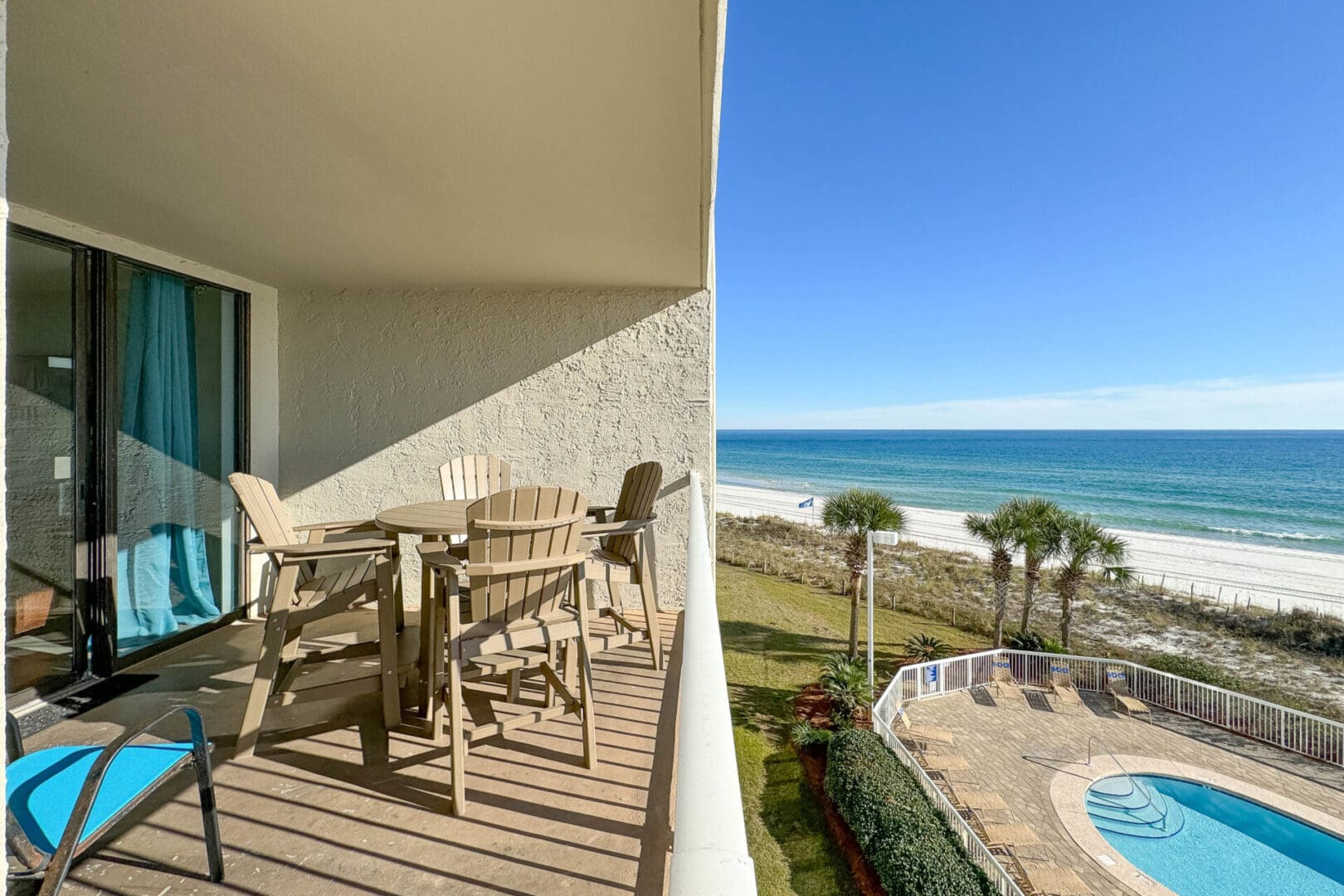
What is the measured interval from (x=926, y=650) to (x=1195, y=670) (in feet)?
18.0

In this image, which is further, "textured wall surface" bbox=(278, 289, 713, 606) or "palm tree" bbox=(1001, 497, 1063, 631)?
"palm tree" bbox=(1001, 497, 1063, 631)

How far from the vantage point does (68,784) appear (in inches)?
56.4

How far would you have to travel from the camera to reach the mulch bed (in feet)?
→ 20.3

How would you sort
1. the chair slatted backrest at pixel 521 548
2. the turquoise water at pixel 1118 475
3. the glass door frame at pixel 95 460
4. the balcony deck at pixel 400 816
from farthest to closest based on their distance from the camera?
1. the turquoise water at pixel 1118 475
2. the glass door frame at pixel 95 460
3. the chair slatted backrest at pixel 521 548
4. the balcony deck at pixel 400 816

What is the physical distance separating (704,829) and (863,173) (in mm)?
36143

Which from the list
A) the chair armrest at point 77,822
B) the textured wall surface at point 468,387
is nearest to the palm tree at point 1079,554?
the textured wall surface at point 468,387

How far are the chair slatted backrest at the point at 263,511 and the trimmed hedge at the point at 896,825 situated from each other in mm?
6456

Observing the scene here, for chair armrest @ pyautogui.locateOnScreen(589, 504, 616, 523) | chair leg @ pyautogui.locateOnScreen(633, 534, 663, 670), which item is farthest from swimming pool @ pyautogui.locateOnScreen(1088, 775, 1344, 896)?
chair armrest @ pyautogui.locateOnScreen(589, 504, 616, 523)

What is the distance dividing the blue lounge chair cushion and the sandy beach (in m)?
23.1

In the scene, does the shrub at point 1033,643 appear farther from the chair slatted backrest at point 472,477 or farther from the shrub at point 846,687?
the chair slatted backrest at point 472,477

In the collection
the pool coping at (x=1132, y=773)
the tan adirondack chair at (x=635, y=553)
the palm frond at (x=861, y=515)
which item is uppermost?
the tan adirondack chair at (x=635, y=553)

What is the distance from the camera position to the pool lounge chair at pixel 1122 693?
33.4ft

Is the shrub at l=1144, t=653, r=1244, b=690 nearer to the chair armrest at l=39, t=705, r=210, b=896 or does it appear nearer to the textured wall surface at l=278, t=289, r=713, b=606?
the textured wall surface at l=278, t=289, r=713, b=606

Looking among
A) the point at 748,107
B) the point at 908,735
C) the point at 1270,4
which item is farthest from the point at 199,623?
the point at 1270,4
